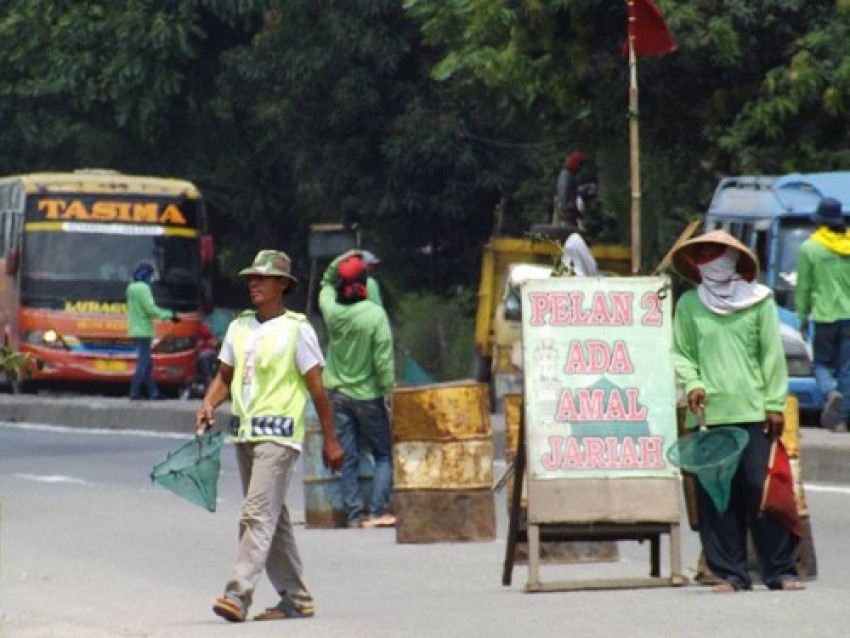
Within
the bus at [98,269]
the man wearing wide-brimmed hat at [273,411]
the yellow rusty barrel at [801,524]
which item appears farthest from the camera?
the bus at [98,269]

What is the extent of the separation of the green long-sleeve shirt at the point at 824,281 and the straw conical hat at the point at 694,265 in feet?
29.6

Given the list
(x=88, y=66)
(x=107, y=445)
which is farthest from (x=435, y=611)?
(x=88, y=66)

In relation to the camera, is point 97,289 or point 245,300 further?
point 245,300

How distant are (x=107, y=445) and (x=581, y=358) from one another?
45.2ft

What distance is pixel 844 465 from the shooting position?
1916cm

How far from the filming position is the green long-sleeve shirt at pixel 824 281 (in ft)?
70.3

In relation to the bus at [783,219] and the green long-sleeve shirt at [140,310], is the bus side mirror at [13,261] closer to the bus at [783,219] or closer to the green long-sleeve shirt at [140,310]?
the green long-sleeve shirt at [140,310]

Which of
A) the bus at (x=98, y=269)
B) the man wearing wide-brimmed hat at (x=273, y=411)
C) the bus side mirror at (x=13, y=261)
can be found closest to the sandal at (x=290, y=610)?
the man wearing wide-brimmed hat at (x=273, y=411)

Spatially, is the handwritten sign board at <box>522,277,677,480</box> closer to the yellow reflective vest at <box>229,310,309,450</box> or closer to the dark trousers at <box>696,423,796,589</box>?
the dark trousers at <box>696,423,796,589</box>

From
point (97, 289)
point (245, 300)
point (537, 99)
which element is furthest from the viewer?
point (245, 300)

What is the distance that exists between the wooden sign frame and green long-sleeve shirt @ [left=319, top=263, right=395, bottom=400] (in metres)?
4.00

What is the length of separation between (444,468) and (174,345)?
65.8ft

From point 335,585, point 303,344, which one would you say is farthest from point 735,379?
point 335,585

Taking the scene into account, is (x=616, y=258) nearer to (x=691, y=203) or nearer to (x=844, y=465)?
(x=691, y=203)
